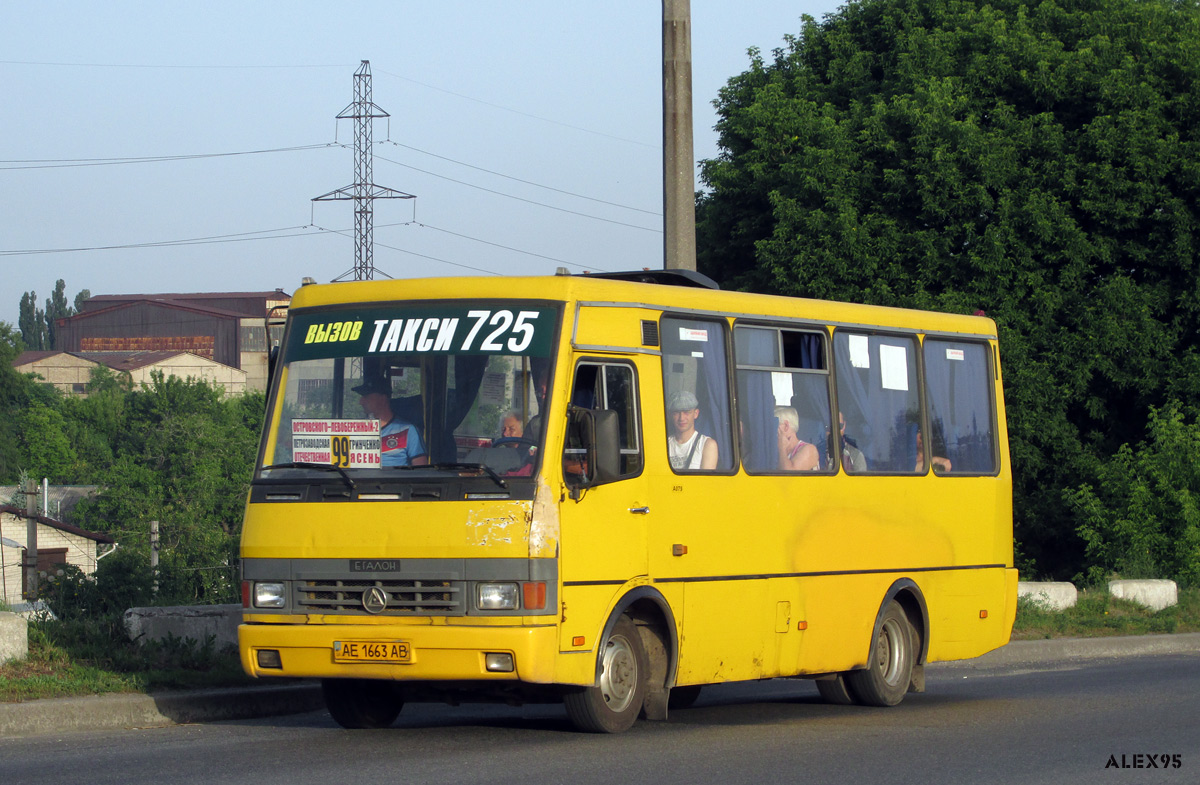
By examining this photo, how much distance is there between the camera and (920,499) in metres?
12.6

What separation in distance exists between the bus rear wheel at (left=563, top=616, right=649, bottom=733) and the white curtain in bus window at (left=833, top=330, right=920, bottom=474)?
2.88 meters

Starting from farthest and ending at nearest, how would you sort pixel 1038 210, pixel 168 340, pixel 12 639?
1. pixel 168 340
2. pixel 1038 210
3. pixel 12 639

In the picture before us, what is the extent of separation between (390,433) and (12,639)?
3.46m

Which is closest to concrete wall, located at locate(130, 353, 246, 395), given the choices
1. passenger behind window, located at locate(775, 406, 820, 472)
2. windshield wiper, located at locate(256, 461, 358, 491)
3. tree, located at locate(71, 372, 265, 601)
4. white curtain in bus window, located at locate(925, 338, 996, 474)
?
tree, located at locate(71, 372, 265, 601)

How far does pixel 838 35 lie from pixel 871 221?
19.7ft

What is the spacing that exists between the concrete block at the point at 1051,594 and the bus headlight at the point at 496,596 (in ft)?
39.4

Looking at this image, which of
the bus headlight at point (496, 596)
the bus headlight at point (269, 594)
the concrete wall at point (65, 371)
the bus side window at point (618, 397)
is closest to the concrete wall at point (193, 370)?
the concrete wall at point (65, 371)

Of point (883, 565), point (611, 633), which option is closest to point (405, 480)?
point (611, 633)

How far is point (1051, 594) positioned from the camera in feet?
64.1

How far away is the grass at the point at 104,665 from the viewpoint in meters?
10.4

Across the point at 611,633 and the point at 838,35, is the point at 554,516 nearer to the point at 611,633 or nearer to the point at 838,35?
the point at 611,633

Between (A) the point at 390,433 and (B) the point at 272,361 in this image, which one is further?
(B) the point at 272,361

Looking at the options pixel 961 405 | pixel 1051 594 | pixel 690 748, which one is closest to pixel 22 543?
pixel 1051 594

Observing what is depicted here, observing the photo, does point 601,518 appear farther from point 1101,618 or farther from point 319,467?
point 1101,618
